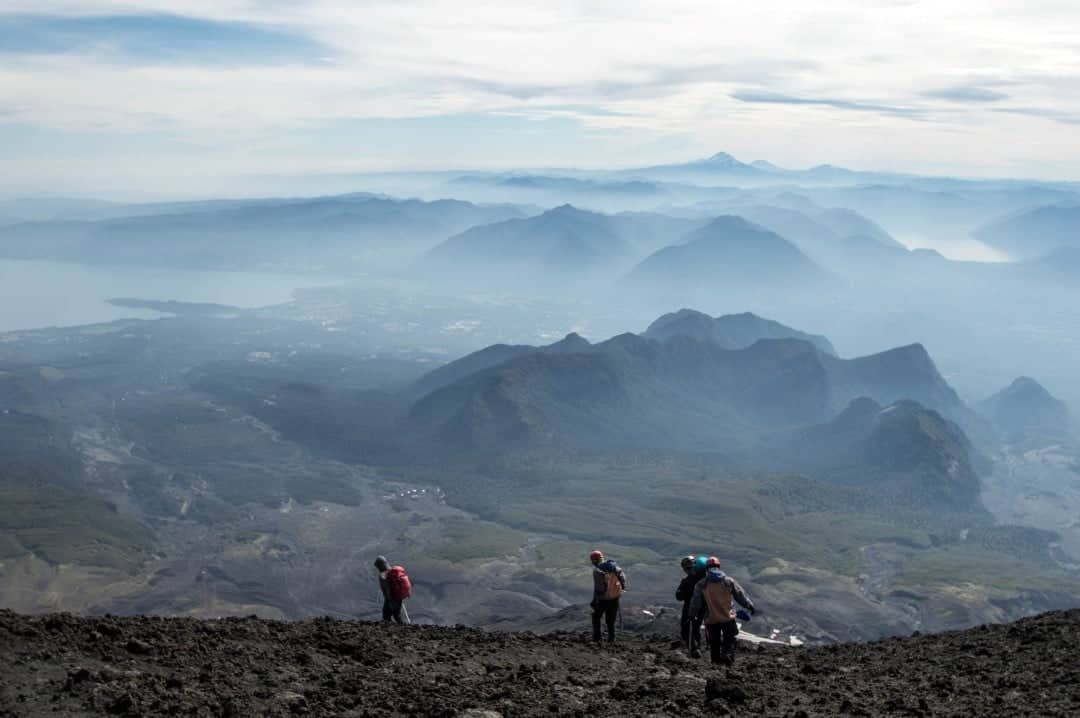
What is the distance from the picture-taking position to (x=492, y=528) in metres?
180

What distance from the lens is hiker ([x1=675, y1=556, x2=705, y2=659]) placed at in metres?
27.6

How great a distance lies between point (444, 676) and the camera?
23969 mm

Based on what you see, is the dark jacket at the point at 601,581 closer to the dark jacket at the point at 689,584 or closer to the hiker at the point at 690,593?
the hiker at the point at 690,593

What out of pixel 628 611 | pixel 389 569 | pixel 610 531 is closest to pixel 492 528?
pixel 610 531

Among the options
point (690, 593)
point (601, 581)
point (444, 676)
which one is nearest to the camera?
point (444, 676)

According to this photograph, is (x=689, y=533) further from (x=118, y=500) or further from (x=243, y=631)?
(x=243, y=631)

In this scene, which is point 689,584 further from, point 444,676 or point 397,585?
point 397,585

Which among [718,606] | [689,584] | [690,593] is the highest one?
[689,584]

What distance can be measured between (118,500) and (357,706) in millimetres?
190402

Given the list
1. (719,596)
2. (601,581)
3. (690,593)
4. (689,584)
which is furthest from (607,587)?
(719,596)

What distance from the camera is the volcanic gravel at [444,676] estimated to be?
65.3 ft

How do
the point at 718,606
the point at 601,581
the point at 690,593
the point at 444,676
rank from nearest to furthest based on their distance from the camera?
the point at 444,676, the point at 718,606, the point at 690,593, the point at 601,581

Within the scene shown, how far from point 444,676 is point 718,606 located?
7799 millimetres

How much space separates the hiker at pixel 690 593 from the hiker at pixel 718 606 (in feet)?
1.11
